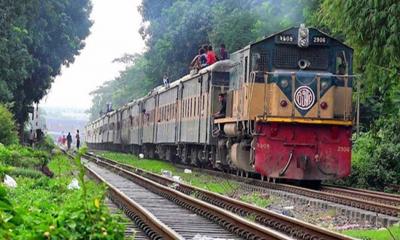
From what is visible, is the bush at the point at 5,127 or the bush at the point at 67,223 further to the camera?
the bush at the point at 5,127

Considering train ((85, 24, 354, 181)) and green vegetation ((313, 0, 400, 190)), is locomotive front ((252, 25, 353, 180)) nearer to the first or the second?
train ((85, 24, 354, 181))

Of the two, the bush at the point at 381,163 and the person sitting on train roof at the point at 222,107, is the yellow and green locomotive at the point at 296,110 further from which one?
the bush at the point at 381,163

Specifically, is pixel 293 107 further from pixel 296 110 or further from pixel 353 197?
pixel 353 197

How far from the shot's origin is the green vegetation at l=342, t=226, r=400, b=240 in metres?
9.46

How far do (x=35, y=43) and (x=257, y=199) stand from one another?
74.6 ft

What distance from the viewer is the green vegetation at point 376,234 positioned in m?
9.46

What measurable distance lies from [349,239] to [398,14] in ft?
29.1

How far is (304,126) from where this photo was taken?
55.3ft

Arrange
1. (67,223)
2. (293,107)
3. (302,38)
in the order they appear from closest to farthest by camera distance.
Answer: (67,223)
(293,107)
(302,38)

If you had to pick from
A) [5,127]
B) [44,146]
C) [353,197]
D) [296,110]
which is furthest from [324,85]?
[44,146]

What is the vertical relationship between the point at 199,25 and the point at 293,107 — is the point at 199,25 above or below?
above

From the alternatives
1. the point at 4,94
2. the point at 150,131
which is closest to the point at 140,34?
the point at 150,131

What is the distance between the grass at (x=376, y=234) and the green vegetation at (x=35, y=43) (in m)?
20.8

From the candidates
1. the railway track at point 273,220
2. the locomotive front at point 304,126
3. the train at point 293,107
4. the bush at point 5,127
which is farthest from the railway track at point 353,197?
the bush at point 5,127
